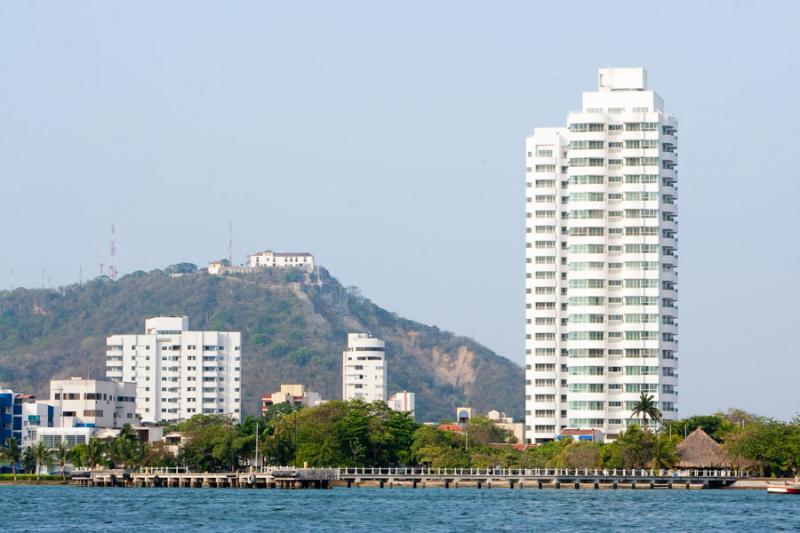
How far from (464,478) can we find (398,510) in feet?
153

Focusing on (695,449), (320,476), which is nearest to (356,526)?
(320,476)

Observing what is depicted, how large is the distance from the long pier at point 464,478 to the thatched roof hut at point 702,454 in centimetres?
98

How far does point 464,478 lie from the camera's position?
182625 mm

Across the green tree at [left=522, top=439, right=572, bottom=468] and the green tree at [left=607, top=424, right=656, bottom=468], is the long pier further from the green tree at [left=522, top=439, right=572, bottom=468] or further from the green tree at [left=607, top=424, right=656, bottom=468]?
the green tree at [left=522, top=439, right=572, bottom=468]

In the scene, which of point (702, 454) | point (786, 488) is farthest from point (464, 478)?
point (786, 488)

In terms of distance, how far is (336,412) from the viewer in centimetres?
19962

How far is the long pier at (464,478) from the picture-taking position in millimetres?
177000

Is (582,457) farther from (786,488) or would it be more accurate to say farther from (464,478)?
(786,488)

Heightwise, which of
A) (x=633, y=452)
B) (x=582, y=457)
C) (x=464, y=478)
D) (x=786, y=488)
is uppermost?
(x=633, y=452)

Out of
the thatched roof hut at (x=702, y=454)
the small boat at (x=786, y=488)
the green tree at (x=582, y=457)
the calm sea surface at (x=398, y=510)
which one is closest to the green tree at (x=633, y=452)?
the green tree at (x=582, y=457)

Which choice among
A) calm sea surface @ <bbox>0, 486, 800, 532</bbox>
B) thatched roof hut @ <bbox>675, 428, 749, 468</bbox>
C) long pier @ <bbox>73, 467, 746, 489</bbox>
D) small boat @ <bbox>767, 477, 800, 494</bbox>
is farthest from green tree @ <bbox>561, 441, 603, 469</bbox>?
small boat @ <bbox>767, 477, 800, 494</bbox>

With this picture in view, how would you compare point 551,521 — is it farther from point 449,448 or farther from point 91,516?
point 449,448

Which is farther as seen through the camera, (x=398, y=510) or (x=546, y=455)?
(x=546, y=455)

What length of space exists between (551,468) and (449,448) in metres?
14.6
